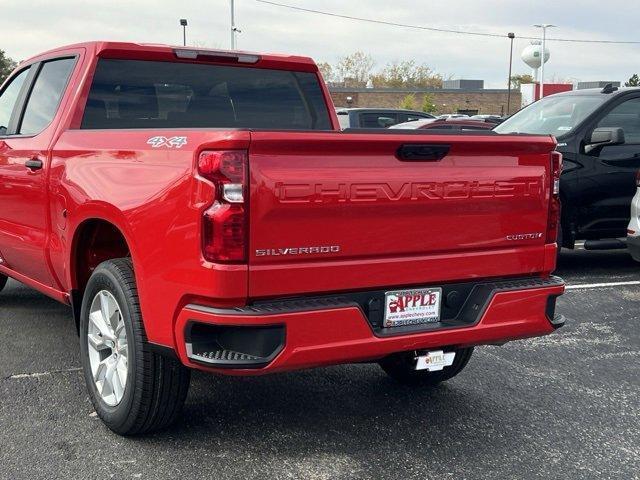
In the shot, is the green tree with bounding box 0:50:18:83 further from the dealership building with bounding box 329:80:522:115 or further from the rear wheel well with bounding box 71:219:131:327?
the rear wheel well with bounding box 71:219:131:327

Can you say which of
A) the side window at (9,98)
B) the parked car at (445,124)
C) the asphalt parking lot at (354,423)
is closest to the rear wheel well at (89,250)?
the asphalt parking lot at (354,423)

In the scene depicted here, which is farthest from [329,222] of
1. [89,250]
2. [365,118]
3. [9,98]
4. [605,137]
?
[365,118]

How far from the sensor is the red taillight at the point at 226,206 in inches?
117

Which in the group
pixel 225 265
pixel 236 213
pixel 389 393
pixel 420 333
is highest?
pixel 236 213

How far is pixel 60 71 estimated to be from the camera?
492cm

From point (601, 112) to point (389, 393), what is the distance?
4.79 m

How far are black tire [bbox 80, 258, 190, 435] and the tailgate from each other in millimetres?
699

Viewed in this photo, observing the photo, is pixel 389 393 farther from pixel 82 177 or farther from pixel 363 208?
pixel 82 177

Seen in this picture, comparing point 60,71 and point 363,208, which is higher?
point 60,71

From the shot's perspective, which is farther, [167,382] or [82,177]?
[82,177]

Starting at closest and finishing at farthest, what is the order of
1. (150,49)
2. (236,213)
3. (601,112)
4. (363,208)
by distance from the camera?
(236,213), (363,208), (150,49), (601,112)

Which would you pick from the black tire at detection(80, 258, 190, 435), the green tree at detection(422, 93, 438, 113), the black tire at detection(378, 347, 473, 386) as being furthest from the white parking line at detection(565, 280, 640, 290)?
the green tree at detection(422, 93, 438, 113)

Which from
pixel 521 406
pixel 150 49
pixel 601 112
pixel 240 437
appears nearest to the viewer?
pixel 240 437

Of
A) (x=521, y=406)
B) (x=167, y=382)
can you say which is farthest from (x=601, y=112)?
(x=167, y=382)
